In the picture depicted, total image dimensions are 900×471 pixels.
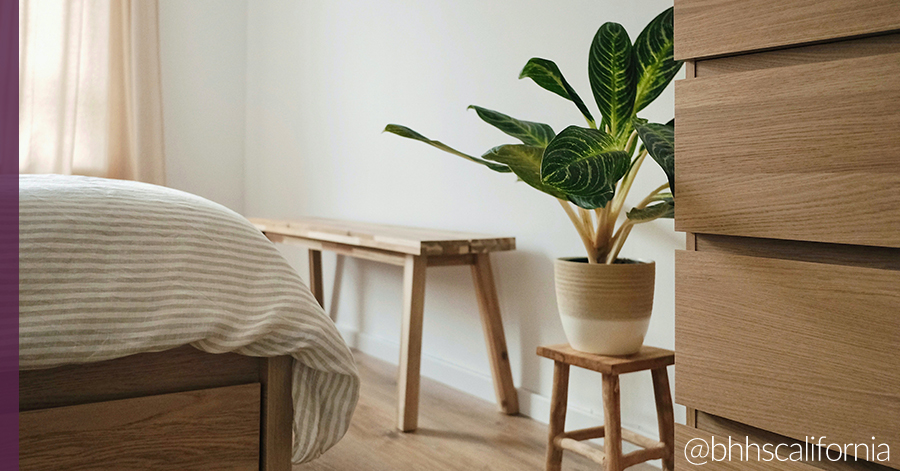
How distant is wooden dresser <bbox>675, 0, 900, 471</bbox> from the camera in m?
0.70

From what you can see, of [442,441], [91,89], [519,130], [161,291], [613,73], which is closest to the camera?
[161,291]

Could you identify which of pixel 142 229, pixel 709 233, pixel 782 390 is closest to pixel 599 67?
pixel 709 233

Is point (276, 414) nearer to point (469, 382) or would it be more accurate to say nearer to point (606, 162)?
point (606, 162)

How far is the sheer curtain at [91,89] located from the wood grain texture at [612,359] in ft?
8.26

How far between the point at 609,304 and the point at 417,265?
578 mm

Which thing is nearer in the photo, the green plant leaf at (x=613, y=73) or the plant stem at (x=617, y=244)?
the green plant leaf at (x=613, y=73)

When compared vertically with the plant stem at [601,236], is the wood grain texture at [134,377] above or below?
below

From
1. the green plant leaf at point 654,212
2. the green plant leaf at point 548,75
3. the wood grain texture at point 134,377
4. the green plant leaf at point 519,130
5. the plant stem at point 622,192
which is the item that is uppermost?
the green plant leaf at point 548,75

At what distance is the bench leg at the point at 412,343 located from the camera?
1709 millimetres

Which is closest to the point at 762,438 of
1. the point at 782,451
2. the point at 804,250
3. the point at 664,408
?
the point at 782,451

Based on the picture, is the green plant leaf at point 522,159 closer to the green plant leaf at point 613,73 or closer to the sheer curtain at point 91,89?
the green plant leaf at point 613,73

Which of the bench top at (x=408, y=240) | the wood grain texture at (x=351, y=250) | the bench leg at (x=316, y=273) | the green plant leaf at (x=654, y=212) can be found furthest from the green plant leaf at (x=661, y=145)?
the bench leg at (x=316, y=273)

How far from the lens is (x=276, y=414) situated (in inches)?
42.0

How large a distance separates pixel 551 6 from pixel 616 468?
116 centimetres
